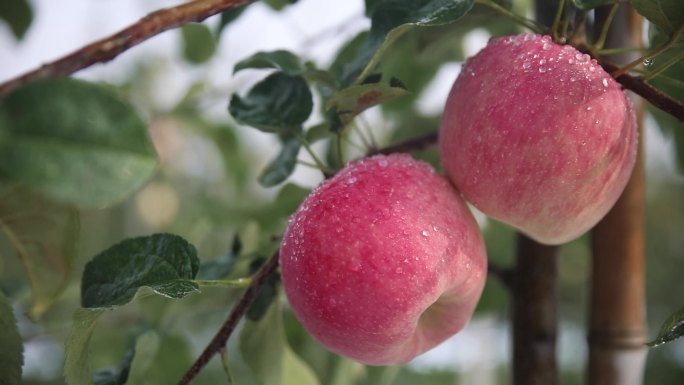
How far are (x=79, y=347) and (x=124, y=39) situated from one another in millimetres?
167

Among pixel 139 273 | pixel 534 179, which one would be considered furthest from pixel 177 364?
pixel 534 179

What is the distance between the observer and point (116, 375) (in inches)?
16.4

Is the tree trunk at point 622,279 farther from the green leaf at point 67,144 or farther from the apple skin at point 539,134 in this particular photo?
the green leaf at point 67,144

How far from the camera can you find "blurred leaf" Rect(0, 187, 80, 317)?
0.31m

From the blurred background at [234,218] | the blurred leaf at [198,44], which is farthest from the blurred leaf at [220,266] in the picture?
the blurred leaf at [198,44]

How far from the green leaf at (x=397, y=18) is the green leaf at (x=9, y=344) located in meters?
0.21

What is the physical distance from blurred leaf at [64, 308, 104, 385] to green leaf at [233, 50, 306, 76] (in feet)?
0.62

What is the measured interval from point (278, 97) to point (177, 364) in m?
0.31

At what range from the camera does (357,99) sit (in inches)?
15.5

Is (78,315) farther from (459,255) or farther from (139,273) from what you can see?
(459,255)

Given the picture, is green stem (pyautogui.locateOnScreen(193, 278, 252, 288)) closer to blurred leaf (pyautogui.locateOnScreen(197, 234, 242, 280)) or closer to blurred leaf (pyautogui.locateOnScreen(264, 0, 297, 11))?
blurred leaf (pyautogui.locateOnScreen(197, 234, 242, 280))

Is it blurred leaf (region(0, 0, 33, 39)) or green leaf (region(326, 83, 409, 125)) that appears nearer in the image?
green leaf (region(326, 83, 409, 125))

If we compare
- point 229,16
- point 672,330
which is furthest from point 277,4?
point 672,330

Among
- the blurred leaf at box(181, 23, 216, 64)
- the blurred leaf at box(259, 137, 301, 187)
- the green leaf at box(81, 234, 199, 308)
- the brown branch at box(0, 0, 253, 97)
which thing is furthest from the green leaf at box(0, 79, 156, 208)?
the blurred leaf at box(181, 23, 216, 64)
